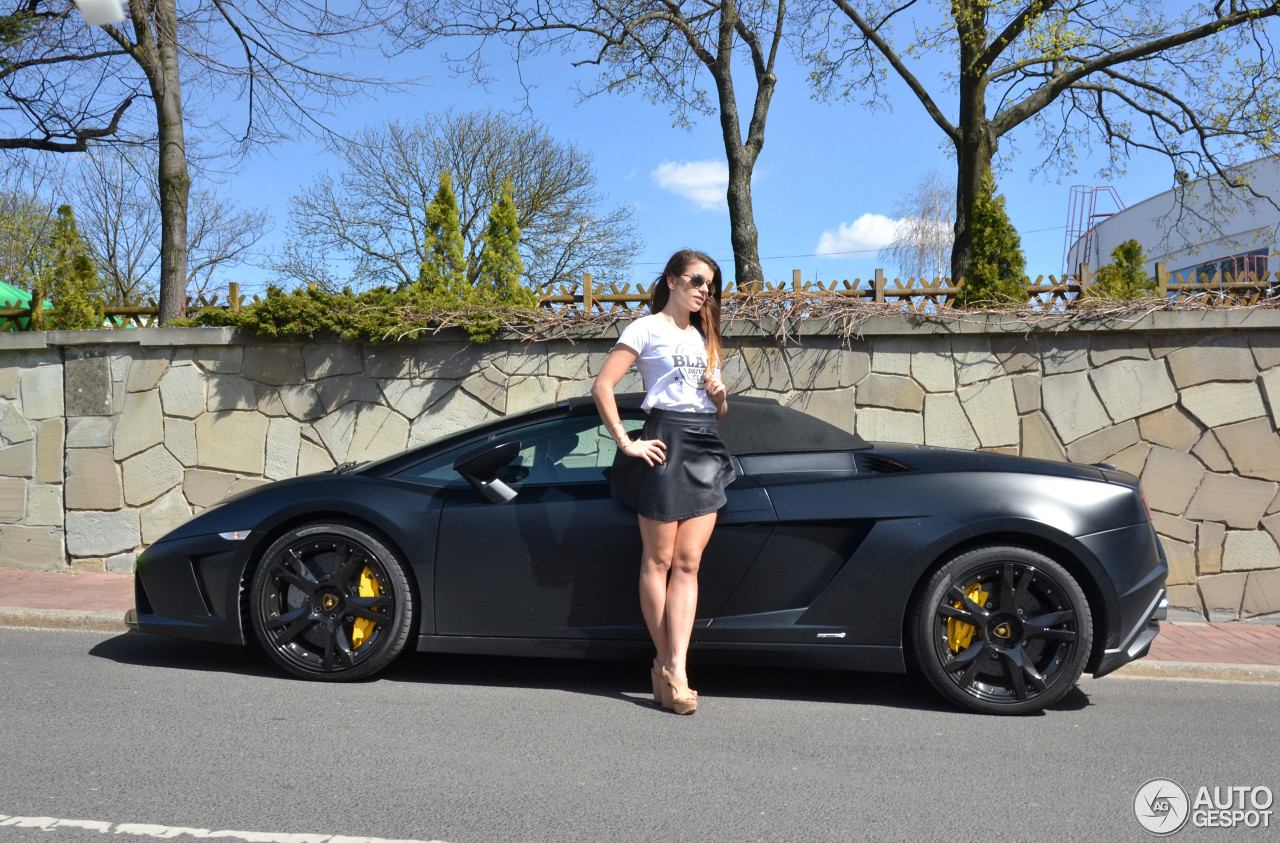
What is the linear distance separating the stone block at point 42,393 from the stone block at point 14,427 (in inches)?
2.4

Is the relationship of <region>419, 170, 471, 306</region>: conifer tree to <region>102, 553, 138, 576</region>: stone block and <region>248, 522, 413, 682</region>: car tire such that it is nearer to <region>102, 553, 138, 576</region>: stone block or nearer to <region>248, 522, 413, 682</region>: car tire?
<region>102, 553, 138, 576</region>: stone block

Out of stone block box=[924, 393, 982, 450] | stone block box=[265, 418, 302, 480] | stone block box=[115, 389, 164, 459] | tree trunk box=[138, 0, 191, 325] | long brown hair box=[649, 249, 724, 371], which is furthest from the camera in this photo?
tree trunk box=[138, 0, 191, 325]

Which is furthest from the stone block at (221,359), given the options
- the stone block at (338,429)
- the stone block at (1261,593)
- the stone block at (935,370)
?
the stone block at (1261,593)

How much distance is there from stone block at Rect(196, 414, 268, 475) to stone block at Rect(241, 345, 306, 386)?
30 cm

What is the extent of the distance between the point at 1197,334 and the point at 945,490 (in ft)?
11.4

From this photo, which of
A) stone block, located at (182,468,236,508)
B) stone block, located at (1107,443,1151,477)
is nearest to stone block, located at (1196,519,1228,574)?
stone block, located at (1107,443,1151,477)

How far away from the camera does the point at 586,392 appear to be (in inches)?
269

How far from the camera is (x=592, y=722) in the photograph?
12.4 feet

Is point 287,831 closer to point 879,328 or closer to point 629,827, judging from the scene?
point 629,827

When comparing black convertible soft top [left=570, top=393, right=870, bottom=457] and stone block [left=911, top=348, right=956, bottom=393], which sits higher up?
stone block [left=911, top=348, right=956, bottom=393]

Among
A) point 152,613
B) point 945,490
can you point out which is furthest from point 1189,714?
point 152,613

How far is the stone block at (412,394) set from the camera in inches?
275

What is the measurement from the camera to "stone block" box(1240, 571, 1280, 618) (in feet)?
20.3

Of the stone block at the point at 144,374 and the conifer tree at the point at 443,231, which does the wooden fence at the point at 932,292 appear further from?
the conifer tree at the point at 443,231
